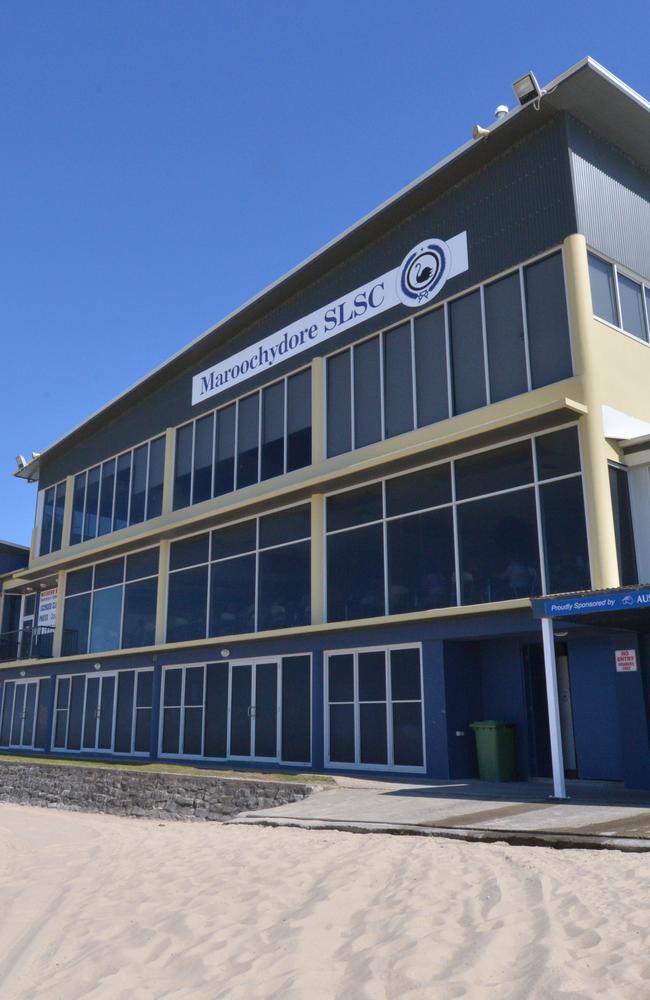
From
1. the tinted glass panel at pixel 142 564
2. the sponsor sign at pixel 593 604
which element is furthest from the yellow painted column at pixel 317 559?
the sponsor sign at pixel 593 604

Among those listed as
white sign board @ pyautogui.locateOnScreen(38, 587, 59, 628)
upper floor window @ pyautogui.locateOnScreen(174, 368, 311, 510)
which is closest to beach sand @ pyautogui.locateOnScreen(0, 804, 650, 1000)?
upper floor window @ pyautogui.locateOnScreen(174, 368, 311, 510)

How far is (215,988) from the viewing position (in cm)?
546

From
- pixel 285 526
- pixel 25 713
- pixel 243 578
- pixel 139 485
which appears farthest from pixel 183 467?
pixel 25 713

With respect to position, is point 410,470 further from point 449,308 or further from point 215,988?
point 215,988

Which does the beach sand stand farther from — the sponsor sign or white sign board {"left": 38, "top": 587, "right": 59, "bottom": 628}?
white sign board {"left": 38, "top": 587, "right": 59, "bottom": 628}

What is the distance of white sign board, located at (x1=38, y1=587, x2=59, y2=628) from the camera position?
30000 mm

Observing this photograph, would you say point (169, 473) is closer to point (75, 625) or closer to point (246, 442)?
point (246, 442)

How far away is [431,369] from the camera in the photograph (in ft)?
59.3

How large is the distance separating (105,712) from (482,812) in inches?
695

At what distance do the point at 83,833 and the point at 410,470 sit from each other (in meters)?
9.20

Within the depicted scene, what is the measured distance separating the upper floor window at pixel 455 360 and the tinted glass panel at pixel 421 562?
212 cm

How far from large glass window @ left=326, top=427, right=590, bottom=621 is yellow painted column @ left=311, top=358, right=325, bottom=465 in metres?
1.25

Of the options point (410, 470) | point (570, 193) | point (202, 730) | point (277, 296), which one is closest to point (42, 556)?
point (202, 730)

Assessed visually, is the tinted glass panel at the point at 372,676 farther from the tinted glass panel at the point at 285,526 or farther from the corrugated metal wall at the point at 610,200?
the corrugated metal wall at the point at 610,200
